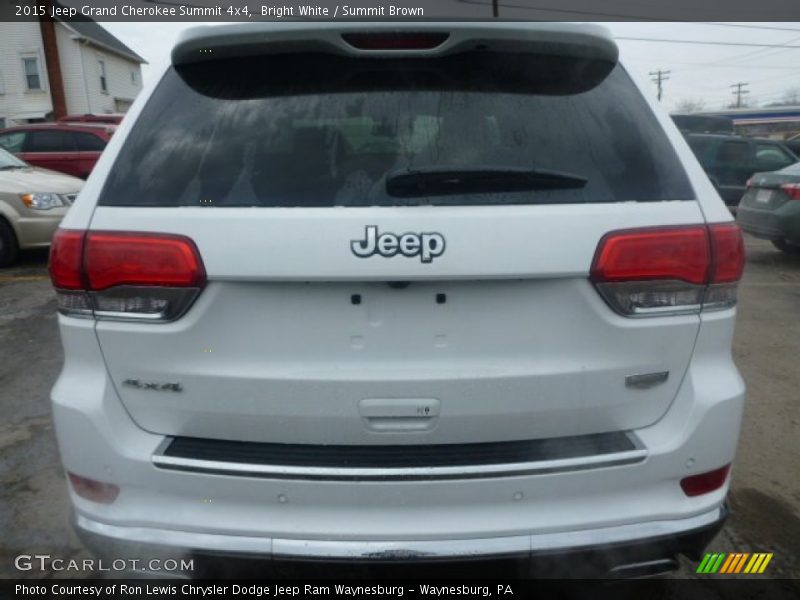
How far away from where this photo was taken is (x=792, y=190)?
8406mm

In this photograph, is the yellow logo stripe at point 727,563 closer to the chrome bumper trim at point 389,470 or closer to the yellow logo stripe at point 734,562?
the yellow logo stripe at point 734,562

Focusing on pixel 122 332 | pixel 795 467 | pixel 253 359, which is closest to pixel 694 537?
pixel 253 359

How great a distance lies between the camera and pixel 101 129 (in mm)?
13039

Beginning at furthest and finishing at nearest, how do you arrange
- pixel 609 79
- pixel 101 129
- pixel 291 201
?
1. pixel 101 129
2. pixel 609 79
3. pixel 291 201

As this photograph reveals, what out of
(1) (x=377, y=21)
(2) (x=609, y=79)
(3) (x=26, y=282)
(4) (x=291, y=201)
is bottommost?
(3) (x=26, y=282)

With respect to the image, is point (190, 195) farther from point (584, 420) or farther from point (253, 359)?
point (584, 420)

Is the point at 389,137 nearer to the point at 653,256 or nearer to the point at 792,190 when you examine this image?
the point at 653,256

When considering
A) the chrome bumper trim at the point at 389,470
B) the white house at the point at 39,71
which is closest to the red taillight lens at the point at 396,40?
the chrome bumper trim at the point at 389,470

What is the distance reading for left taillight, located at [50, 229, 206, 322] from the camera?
1.74 metres

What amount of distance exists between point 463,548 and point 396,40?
1.41 metres

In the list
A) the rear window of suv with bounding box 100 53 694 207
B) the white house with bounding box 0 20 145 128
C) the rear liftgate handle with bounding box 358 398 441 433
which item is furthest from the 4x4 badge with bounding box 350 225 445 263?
the white house with bounding box 0 20 145 128

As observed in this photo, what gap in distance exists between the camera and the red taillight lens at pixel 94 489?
1858mm

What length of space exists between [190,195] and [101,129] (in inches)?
504

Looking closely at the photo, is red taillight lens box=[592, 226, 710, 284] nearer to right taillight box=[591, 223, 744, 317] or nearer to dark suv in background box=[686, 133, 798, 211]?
right taillight box=[591, 223, 744, 317]
